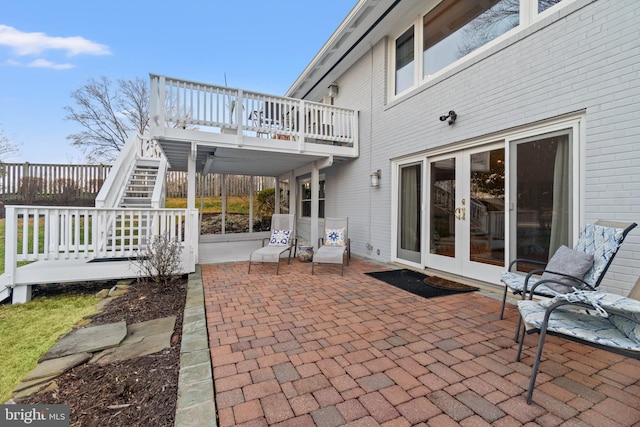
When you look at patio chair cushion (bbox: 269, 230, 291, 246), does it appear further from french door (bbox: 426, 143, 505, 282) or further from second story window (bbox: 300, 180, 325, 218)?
second story window (bbox: 300, 180, 325, 218)

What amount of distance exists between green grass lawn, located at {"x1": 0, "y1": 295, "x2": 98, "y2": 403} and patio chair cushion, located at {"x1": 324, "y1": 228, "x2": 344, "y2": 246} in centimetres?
406

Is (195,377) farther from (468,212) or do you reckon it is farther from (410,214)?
(410,214)

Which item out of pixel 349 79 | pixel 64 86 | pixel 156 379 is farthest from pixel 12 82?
pixel 156 379

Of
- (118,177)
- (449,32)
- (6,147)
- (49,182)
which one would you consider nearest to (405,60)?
(449,32)

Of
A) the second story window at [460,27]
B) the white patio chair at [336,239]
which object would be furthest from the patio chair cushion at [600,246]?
the white patio chair at [336,239]

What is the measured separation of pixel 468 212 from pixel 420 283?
1.34 meters

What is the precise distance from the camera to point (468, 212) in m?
4.46

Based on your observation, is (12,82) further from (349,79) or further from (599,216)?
(599,216)

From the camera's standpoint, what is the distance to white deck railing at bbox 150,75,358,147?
5184 mm

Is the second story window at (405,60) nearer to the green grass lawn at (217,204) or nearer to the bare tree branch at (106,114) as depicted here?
the green grass lawn at (217,204)

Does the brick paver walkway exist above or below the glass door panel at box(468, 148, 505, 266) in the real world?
below

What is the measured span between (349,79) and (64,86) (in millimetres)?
15314

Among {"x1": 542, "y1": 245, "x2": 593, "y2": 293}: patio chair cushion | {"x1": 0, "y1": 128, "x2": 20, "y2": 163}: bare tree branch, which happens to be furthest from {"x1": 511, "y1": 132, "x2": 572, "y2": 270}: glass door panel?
{"x1": 0, "y1": 128, "x2": 20, "y2": 163}: bare tree branch

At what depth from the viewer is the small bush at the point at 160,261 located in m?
4.25
